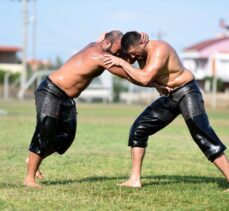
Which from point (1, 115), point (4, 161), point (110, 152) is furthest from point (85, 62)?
point (1, 115)

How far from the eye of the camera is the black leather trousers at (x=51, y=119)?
9375 millimetres

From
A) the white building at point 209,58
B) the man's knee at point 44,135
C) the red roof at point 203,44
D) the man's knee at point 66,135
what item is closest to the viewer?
the man's knee at point 44,135

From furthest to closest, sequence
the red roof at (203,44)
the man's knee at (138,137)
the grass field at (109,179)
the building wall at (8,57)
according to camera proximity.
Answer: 1. the building wall at (8,57)
2. the red roof at (203,44)
3. the man's knee at (138,137)
4. the grass field at (109,179)

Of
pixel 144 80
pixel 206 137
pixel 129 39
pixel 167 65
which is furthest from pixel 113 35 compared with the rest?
pixel 206 137

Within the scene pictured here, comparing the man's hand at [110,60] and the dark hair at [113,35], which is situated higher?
the dark hair at [113,35]

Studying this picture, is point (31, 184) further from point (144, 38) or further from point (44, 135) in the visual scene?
point (144, 38)

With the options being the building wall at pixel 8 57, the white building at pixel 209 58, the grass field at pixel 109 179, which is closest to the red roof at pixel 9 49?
the building wall at pixel 8 57

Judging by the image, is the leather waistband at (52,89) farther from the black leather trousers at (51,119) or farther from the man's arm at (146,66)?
the man's arm at (146,66)

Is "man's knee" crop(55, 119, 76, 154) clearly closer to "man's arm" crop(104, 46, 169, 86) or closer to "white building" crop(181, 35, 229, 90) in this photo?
"man's arm" crop(104, 46, 169, 86)

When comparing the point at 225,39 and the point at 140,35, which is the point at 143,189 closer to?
the point at 140,35

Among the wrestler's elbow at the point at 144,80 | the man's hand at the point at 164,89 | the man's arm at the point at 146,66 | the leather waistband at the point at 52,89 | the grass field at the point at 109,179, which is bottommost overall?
the grass field at the point at 109,179

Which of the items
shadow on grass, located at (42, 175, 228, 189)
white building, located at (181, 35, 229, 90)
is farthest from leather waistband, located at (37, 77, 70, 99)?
white building, located at (181, 35, 229, 90)

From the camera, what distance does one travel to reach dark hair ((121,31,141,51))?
355 inches

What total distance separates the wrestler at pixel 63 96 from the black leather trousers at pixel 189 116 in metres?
0.26
